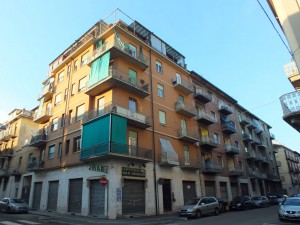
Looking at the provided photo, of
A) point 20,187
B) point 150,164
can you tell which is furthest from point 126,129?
point 20,187

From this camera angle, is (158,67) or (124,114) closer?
(124,114)

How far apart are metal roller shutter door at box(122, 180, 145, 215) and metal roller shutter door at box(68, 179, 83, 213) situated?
460 cm

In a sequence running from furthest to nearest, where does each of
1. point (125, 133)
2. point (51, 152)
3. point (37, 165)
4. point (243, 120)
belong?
point (243, 120)
point (37, 165)
point (51, 152)
point (125, 133)

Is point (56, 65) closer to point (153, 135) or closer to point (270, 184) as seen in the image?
point (153, 135)

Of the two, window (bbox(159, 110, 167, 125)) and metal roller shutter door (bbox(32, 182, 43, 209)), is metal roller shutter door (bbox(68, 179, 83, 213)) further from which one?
window (bbox(159, 110, 167, 125))

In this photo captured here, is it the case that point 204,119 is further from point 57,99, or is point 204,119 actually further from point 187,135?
point 57,99

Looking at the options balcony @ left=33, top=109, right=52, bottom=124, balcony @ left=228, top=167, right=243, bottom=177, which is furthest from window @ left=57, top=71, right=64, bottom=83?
balcony @ left=228, top=167, right=243, bottom=177

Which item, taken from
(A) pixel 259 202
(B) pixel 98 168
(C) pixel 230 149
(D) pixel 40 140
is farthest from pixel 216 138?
(D) pixel 40 140

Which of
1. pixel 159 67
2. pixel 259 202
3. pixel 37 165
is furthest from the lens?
pixel 259 202

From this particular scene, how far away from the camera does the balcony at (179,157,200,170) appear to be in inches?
1031

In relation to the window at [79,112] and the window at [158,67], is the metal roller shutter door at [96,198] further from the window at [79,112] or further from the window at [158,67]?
the window at [158,67]

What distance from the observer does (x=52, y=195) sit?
25453 mm

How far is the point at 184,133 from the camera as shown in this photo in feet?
91.7

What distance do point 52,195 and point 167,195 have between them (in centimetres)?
1154
